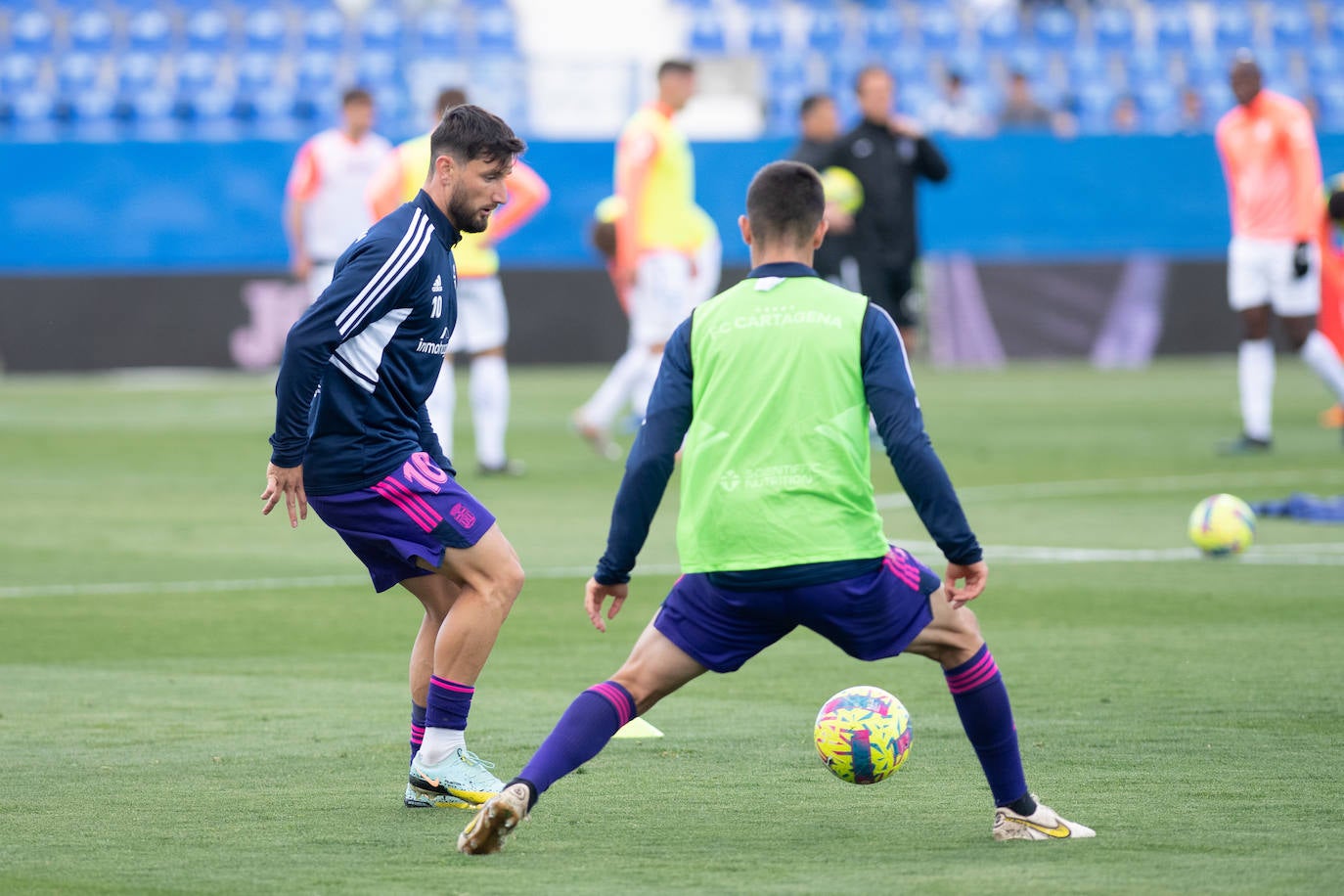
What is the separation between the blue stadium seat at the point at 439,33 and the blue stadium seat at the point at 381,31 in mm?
257

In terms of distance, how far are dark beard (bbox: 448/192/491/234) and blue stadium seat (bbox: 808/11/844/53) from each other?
86.9 feet

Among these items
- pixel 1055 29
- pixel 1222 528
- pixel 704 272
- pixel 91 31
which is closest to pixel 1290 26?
pixel 1055 29

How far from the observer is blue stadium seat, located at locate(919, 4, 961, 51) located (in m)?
32.1

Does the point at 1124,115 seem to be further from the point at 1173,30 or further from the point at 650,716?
the point at 650,716

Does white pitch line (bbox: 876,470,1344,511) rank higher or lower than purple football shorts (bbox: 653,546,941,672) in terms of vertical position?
lower

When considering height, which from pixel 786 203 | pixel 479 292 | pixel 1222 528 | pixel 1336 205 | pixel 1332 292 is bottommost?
pixel 1332 292

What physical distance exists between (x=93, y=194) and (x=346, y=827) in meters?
21.9

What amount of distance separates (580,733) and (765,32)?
27.9 m

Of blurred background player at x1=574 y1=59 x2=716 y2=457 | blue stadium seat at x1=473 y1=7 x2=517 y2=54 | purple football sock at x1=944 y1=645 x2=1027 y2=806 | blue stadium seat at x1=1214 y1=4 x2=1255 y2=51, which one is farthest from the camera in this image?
blue stadium seat at x1=1214 y1=4 x2=1255 y2=51

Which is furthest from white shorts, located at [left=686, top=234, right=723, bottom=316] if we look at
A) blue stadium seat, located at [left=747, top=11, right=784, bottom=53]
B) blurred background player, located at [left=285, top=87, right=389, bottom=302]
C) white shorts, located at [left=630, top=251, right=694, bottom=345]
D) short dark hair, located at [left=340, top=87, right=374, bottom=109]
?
blue stadium seat, located at [left=747, top=11, right=784, bottom=53]

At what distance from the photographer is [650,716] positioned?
23.8 ft

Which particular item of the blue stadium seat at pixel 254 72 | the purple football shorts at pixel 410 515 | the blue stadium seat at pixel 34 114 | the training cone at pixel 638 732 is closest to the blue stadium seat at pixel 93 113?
the blue stadium seat at pixel 34 114

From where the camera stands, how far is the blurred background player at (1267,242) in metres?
15.9

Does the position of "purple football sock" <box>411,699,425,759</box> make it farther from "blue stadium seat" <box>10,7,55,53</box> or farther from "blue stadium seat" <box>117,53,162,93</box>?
"blue stadium seat" <box>10,7,55,53</box>
